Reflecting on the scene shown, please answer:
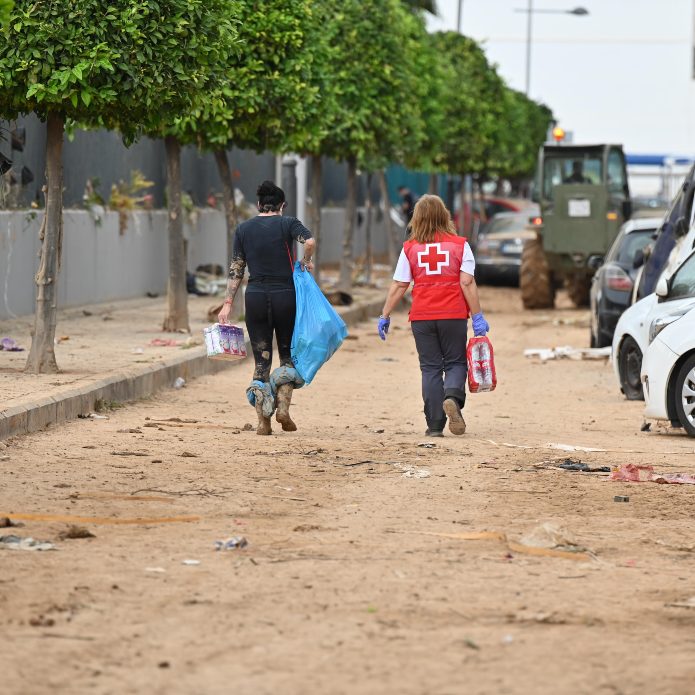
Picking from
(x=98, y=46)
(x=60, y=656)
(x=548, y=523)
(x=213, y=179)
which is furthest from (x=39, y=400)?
(x=213, y=179)

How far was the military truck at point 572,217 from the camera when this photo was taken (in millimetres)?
30562

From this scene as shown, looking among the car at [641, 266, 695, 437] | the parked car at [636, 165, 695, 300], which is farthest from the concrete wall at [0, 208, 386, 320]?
the car at [641, 266, 695, 437]

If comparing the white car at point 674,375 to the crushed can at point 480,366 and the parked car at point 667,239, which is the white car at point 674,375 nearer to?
the crushed can at point 480,366

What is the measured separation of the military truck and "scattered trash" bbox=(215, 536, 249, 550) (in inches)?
886

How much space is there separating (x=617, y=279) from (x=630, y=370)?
4.69m

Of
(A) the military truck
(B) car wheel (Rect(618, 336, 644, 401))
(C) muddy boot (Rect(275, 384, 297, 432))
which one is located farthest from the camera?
(A) the military truck

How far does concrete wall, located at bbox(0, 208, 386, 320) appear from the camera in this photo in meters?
22.2

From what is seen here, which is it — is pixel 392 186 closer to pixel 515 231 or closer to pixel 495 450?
pixel 515 231

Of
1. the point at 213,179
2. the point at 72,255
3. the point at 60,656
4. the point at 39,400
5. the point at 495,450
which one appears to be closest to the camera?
the point at 60,656

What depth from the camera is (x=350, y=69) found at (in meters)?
28.5

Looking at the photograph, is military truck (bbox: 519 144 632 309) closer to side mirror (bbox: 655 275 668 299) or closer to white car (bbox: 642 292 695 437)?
side mirror (bbox: 655 275 668 299)

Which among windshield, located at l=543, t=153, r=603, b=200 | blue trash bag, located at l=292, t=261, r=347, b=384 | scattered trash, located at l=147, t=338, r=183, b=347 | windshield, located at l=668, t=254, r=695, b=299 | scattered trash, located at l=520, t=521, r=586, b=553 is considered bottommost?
scattered trash, located at l=147, t=338, r=183, b=347

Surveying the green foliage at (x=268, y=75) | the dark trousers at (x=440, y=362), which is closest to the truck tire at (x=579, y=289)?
the green foliage at (x=268, y=75)

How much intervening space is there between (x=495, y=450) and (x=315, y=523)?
348cm
